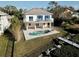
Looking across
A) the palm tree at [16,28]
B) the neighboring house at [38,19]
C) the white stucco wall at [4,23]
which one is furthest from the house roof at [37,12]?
the white stucco wall at [4,23]

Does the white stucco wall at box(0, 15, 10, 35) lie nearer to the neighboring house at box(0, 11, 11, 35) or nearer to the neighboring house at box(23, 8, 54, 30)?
the neighboring house at box(0, 11, 11, 35)

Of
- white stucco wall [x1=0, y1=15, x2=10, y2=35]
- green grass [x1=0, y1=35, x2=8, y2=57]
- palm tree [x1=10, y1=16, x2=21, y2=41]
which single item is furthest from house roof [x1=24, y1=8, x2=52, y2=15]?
green grass [x1=0, y1=35, x2=8, y2=57]

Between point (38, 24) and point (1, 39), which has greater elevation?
point (38, 24)

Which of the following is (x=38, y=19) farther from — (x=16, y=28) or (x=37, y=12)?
(x=16, y=28)

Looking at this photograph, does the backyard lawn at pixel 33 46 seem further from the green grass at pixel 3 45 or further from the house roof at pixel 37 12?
the house roof at pixel 37 12

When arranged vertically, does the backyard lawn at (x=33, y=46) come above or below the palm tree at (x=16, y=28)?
below

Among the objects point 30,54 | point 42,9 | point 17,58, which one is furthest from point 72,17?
point 17,58

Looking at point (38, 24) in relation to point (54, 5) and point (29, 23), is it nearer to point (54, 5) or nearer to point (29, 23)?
point (29, 23)
